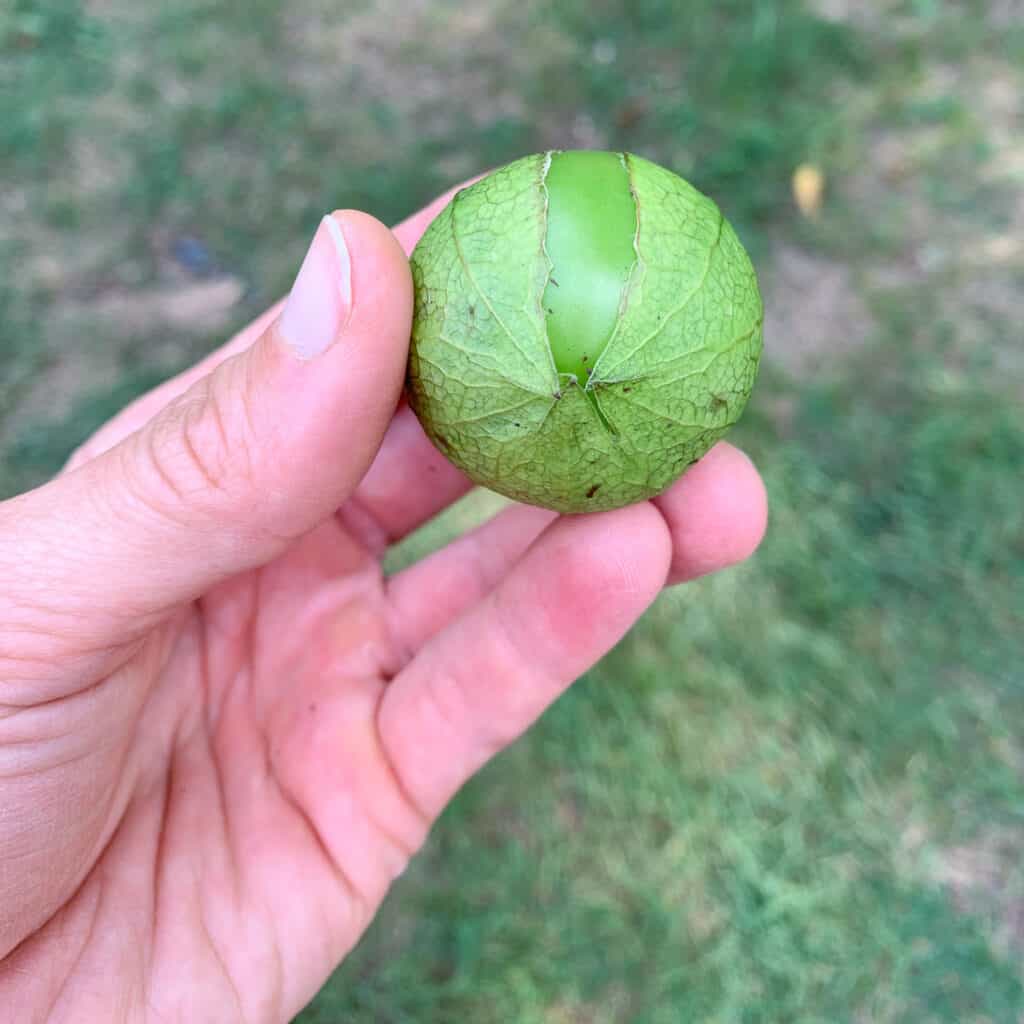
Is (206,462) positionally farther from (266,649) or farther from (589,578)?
(266,649)

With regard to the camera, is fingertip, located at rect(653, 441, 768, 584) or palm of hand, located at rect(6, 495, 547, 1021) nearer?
palm of hand, located at rect(6, 495, 547, 1021)

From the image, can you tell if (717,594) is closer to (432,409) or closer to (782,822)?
(782,822)

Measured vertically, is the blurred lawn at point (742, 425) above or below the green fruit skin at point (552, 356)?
below

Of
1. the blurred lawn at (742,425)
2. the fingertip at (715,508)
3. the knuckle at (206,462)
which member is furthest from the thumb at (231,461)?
the blurred lawn at (742,425)

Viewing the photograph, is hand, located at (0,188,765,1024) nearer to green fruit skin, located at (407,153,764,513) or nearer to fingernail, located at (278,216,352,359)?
fingernail, located at (278,216,352,359)

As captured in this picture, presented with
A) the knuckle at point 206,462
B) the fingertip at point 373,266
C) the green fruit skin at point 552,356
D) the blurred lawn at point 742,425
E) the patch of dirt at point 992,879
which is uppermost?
the fingertip at point 373,266

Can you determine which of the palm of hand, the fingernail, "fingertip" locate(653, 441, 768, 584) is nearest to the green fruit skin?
the fingernail

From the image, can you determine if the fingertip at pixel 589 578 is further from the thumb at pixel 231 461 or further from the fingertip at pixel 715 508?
the thumb at pixel 231 461
